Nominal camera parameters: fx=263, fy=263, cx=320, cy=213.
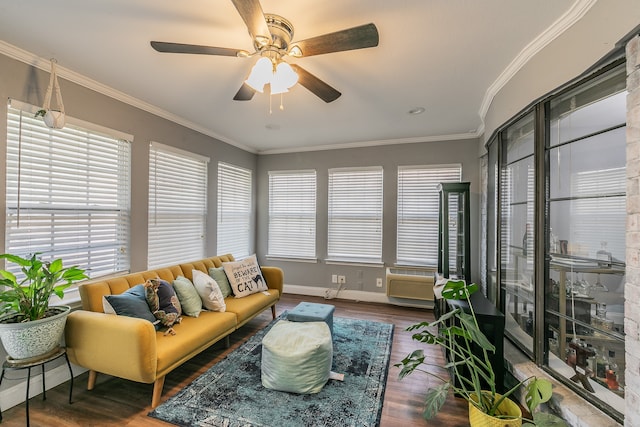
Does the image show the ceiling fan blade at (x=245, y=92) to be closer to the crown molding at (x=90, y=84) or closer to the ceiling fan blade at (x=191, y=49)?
the ceiling fan blade at (x=191, y=49)

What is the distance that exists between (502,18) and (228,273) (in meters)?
3.31

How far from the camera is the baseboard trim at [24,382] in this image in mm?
1880

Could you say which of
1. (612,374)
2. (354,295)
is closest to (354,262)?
(354,295)

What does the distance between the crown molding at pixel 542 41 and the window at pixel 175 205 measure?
353 cm

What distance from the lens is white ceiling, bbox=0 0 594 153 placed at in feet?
5.04

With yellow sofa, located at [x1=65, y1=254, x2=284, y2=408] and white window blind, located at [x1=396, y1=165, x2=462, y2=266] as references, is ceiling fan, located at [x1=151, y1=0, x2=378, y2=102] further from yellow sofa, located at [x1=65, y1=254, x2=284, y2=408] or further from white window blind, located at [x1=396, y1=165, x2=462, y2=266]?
white window blind, located at [x1=396, y1=165, x2=462, y2=266]

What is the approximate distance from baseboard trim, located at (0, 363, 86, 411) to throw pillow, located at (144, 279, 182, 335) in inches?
33.6

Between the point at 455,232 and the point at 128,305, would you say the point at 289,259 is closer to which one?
the point at 455,232

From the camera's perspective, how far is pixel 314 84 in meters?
1.87

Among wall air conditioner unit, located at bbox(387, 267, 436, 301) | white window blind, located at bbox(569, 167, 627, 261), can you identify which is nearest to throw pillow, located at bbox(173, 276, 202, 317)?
wall air conditioner unit, located at bbox(387, 267, 436, 301)

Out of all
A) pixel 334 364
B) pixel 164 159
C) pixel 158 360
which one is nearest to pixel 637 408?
pixel 334 364

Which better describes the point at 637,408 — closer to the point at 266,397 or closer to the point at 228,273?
the point at 266,397

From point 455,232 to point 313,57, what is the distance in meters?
2.78

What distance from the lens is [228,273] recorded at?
316cm
